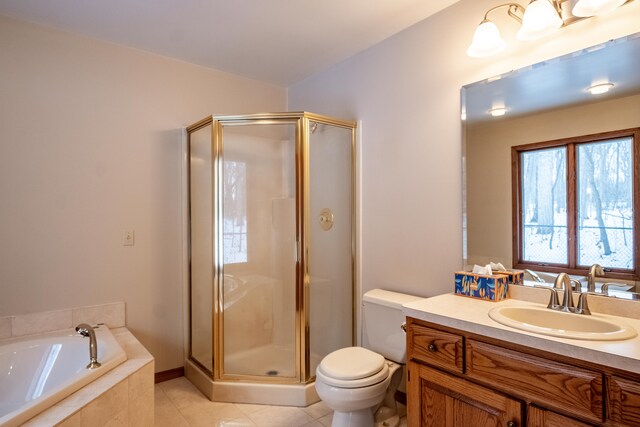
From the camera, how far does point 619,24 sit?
1.49 meters

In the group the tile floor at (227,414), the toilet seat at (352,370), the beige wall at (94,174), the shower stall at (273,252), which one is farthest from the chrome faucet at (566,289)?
the beige wall at (94,174)

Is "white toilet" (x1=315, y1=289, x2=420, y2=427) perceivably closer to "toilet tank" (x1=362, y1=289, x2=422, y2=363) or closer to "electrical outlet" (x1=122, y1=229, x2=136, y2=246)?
"toilet tank" (x1=362, y1=289, x2=422, y2=363)

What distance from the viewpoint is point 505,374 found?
130cm

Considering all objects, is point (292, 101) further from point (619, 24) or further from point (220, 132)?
point (619, 24)

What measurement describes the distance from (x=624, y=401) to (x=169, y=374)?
2.74 metres

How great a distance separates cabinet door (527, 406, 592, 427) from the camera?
1.15 metres

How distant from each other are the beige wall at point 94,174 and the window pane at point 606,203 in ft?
8.41

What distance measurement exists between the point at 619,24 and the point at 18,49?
3159 millimetres

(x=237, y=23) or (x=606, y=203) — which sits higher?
(x=237, y=23)

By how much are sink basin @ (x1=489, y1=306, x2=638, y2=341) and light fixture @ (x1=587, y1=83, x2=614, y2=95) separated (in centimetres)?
93

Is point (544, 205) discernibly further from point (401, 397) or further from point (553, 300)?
point (401, 397)

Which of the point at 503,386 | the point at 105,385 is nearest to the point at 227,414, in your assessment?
the point at 105,385

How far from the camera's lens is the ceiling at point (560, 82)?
4.85 ft

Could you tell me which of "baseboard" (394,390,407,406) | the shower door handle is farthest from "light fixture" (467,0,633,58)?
"baseboard" (394,390,407,406)
